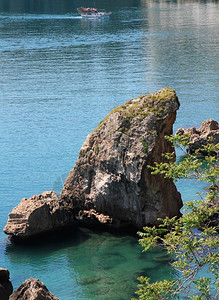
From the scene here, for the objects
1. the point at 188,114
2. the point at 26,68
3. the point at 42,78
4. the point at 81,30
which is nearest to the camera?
the point at 188,114

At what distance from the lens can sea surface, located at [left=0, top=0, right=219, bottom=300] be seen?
21.6 metres

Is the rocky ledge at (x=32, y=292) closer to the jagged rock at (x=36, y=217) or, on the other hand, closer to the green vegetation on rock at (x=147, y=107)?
the jagged rock at (x=36, y=217)

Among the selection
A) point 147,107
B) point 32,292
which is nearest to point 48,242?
point 147,107

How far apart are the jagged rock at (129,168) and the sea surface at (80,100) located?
40.9 inches

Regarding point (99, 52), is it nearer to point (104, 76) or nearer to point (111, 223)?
point (104, 76)

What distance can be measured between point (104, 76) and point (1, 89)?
10.7 m

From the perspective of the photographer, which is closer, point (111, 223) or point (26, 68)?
point (111, 223)

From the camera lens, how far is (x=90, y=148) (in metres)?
24.6

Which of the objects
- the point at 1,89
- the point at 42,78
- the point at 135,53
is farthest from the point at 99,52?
the point at 1,89

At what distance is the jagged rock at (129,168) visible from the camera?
76.0 ft

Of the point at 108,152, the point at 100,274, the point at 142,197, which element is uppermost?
the point at 108,152

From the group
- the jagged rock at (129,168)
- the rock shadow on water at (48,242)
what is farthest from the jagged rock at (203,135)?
the rock shadow on water at (48,242)

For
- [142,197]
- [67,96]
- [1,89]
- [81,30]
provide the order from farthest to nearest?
1. [81,30]
2. [1,89]
3. [67,96]
4. [142,197]

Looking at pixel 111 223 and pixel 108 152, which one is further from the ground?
pixel 108 152
